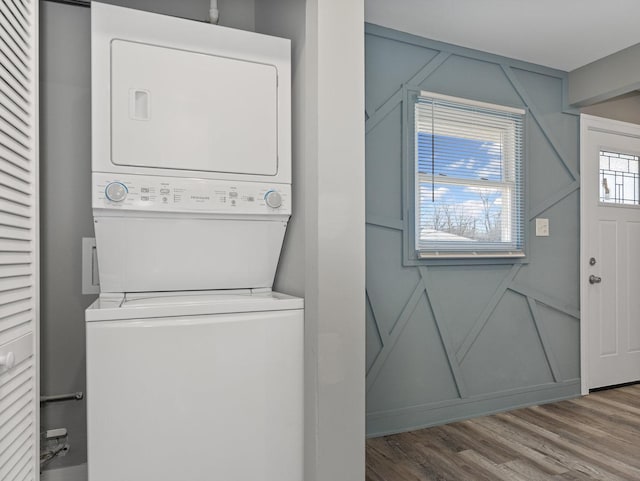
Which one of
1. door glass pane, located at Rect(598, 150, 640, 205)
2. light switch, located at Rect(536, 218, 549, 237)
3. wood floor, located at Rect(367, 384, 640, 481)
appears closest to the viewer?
wood floor, located at Rect(367, 384, 640, 481)

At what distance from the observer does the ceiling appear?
8.07 ft

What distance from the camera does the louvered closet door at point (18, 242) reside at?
44.3 inches

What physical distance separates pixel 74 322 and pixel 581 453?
2.72 meters

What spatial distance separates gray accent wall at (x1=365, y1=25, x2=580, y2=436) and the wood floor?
0.15 meters

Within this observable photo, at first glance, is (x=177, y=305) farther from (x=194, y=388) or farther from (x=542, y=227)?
(x=542, y=227)

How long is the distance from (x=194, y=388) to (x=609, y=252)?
3557 mm

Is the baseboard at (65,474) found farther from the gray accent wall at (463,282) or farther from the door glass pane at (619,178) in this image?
the door glass pane at (619,178)

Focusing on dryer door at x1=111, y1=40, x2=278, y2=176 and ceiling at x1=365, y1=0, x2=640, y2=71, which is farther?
ceiling at x1=365, y1=0, x2=640, y2=71

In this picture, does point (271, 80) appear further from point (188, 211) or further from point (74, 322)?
point (74, 322)

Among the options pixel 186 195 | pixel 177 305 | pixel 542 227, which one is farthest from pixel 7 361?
pixel 542 227

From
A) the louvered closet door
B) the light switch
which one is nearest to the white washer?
the louvered closet door

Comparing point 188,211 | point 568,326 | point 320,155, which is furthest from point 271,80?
point 568,326

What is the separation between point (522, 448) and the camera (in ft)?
8.21

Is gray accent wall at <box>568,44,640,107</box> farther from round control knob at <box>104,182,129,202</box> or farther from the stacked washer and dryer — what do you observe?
round control knob at <box>104,182,129,202</box>
